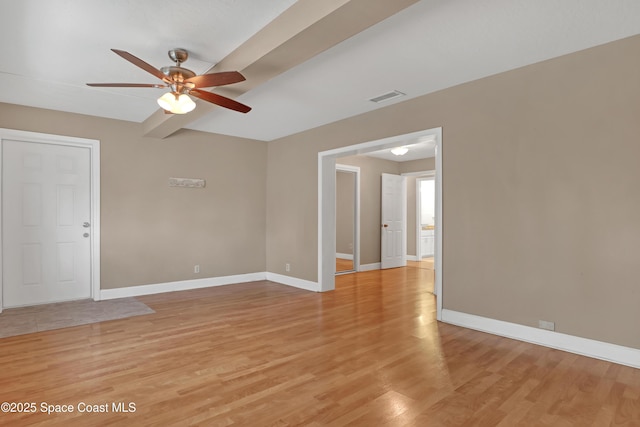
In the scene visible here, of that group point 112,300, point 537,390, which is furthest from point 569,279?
point 112,300

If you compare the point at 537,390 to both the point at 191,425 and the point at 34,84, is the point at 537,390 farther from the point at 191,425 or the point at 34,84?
the point at 34,84

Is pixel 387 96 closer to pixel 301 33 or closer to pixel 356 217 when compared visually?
pixel 301 33

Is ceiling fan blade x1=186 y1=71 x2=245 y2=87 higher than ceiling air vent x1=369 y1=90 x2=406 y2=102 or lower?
lower

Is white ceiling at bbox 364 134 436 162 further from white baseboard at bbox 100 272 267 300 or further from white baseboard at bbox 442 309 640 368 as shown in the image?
white baseboard at bbox 100 272 267 300

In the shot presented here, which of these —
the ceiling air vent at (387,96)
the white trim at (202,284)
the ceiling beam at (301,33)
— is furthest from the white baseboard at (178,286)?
the ceiling air vent at (387,96)

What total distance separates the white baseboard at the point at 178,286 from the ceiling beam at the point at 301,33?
363 centimetres

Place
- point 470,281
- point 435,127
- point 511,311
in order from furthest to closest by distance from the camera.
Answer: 1. point 435,127
2. point 470,281
3. point 511,311

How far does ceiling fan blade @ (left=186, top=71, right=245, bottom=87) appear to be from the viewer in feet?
8.93

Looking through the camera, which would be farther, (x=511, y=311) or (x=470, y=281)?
(x=470, y=281)

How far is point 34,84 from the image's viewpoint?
12.6 feet

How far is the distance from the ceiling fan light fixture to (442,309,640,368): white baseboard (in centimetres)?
349

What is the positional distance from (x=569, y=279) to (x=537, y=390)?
122 cm

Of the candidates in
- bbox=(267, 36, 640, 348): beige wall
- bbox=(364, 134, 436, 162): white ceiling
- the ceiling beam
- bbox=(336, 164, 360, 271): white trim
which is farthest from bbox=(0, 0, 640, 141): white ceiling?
bbox=(336, 164, 360, 271): white trim

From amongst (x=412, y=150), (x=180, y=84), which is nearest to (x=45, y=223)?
(x=180, y=84)
